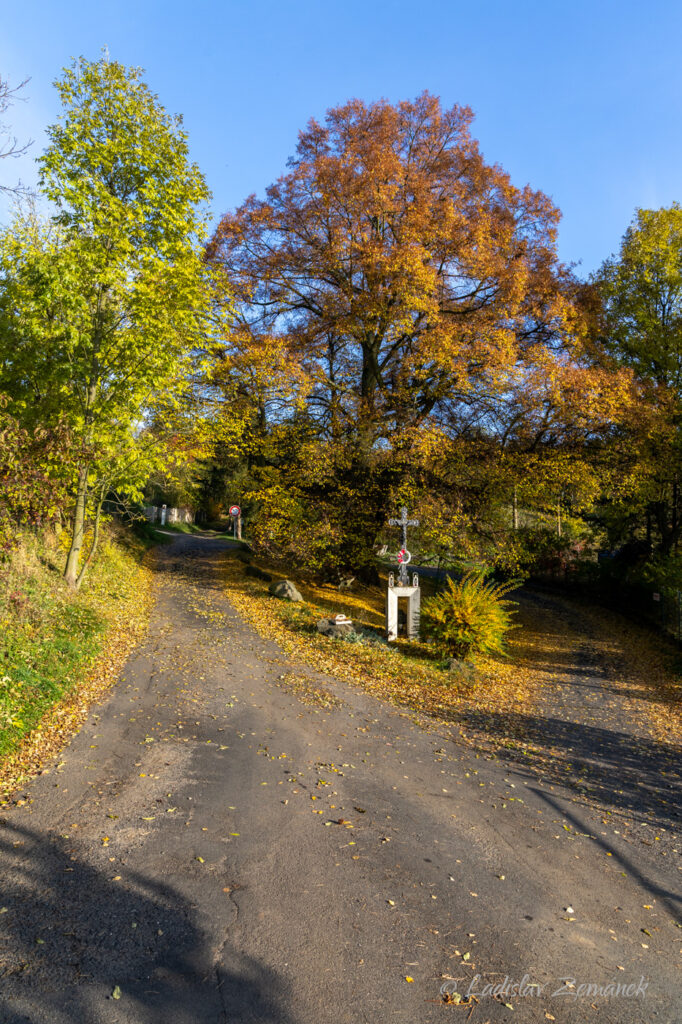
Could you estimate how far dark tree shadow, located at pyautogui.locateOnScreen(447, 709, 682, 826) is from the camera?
6887 mm

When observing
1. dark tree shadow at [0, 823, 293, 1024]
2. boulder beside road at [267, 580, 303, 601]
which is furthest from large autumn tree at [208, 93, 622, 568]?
dark tree shadow at [0, 823, 293, 1024]

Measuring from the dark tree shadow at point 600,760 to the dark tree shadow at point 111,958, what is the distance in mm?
5033

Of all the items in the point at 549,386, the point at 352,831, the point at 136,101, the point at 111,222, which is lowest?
the point at 352,831

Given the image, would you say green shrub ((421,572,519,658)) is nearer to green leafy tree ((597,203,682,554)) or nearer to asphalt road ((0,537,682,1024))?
asphalt road ((0,537,682,1024))

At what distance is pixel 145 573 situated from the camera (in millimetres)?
18469

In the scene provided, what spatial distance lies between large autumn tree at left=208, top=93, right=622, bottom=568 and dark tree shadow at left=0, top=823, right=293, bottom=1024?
1285 cm

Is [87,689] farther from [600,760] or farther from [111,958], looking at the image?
[600,760]

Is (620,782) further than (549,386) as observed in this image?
No

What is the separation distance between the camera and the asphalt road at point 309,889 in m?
3.33

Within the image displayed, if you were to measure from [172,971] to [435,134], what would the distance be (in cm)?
2096

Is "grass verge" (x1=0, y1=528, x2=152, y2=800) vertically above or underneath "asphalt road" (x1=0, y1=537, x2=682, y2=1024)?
above

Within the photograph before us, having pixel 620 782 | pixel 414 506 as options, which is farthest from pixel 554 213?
pixel 620 782

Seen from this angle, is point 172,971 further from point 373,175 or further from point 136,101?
point 373,175

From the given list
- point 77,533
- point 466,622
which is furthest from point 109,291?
point 466,622
